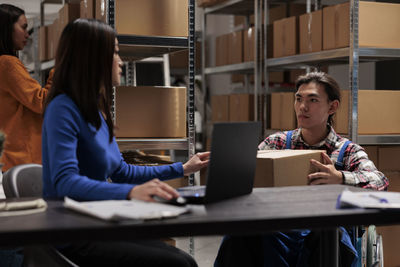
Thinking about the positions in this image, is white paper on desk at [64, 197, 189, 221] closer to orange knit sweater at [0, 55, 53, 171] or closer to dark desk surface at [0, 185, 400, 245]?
dark desk surface at [0, 185, 400, 245]

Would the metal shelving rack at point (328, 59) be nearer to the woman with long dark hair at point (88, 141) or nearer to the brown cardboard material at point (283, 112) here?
the brown cardboard material at point (283, 112)

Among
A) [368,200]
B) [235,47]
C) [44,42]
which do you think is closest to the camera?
[368,200]

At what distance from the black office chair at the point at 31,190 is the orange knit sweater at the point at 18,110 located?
116 centimetres

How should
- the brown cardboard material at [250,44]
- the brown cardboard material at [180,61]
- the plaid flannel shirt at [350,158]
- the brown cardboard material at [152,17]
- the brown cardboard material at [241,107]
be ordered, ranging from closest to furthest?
the plaid flannel shirt at [350,158], the brown cardboard material at [152,17], the brown cardboard material at [250,44], the brown cardboard material at [241,107], the brown cardboard material at [180,61]

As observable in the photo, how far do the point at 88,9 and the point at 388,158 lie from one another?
6.79 feet

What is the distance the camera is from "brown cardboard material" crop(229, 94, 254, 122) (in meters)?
4.80

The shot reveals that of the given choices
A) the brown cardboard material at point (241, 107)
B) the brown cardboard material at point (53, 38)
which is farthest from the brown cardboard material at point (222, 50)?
the brown cardboard material at point (53, 38)

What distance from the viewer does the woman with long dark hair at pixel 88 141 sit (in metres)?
1.60

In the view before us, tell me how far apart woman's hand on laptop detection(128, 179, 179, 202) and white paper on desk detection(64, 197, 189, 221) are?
0.02m

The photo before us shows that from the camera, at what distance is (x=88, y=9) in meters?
3.22

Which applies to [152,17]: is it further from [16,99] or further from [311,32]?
[311,32]

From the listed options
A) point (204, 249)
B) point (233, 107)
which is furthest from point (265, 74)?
point (204, 249)

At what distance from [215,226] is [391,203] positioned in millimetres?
532

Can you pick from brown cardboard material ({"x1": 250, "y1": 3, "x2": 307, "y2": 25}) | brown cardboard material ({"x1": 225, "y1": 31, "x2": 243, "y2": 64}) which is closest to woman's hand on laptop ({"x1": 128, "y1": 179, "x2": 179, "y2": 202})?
brown cardboard material ({"x1": 225, "y1": 31, "x2": 243, "y2": 64})
